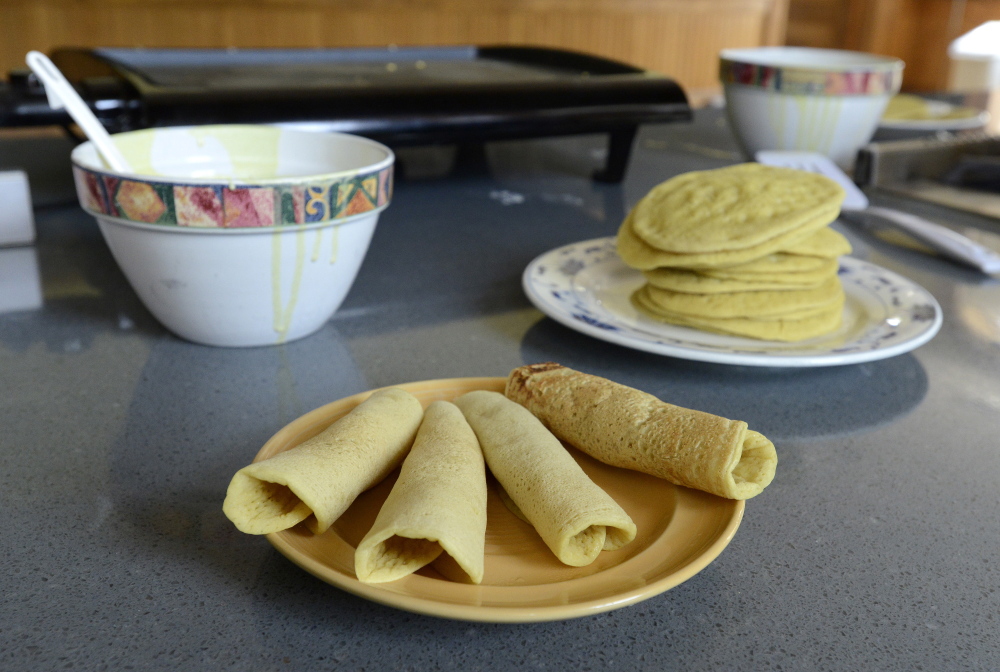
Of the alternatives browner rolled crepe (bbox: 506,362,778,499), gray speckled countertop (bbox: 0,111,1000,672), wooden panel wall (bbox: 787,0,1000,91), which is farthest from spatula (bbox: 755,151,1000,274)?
wooden panel wall (bbox: 787,0,1000,91)

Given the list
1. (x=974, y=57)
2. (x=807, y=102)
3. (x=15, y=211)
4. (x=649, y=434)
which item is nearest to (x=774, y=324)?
(x=649, y=434)

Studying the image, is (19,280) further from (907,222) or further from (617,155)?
(907,222)

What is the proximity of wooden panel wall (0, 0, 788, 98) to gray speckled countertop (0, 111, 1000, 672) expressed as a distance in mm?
3106

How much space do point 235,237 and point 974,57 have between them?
225 inches

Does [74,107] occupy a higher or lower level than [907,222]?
higher

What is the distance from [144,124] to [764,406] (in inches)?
29.5

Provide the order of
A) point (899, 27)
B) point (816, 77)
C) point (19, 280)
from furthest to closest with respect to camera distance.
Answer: point (899, 27), point (816, 77), point (19, 280)

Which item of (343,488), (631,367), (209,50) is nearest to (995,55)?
(209,50)

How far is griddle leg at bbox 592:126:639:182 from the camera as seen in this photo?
1324mm

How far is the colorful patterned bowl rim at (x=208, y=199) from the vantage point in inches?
24.6

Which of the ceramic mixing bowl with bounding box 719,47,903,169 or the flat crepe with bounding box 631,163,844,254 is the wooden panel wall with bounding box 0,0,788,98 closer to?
the ceramic mixing bowl with bounding box 719,47,903,169

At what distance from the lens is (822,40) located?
5789 millimetres

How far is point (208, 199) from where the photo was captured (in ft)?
2.06

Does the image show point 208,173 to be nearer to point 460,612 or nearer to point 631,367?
point 631,367
